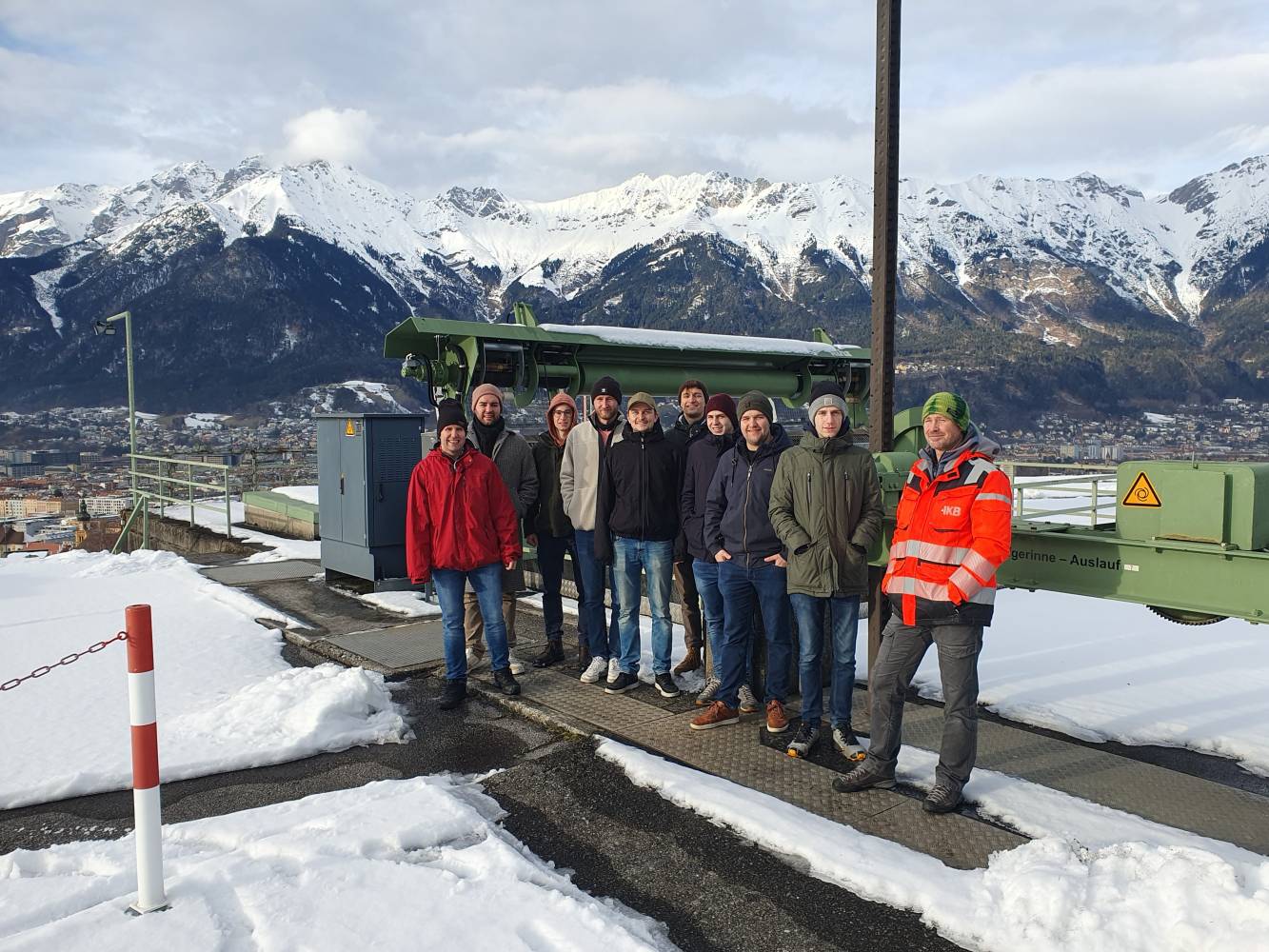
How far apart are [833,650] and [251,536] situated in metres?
10.9

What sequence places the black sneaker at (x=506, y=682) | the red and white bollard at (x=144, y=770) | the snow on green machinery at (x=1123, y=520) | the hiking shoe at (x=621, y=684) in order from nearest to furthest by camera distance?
the red and white bollard at (x=144, y=770) → the snow on green machinery at (x=1123, y=520) → the black sneaker at (x=506, y=682) → the hiking shoe at (x=621, y=684)

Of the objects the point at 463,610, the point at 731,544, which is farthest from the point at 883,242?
the point at 463,610

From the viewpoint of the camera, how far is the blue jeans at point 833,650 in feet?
14.2

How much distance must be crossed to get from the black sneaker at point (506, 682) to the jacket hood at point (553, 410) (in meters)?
1.55

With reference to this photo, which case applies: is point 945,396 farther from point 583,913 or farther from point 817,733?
point 583,913

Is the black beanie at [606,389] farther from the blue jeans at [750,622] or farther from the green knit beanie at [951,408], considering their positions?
the green knit beanie at [951,408]

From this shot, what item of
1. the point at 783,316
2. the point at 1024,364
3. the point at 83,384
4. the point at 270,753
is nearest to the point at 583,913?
the point at 270,753

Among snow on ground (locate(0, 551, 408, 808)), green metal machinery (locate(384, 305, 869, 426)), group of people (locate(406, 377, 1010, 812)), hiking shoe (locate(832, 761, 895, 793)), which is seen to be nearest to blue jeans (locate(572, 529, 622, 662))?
group of people (locate(406, 377, 1010, 812))

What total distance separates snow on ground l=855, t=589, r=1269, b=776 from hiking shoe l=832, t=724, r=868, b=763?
1.19 m

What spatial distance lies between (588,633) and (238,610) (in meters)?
3.80

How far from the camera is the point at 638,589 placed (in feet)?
17.8

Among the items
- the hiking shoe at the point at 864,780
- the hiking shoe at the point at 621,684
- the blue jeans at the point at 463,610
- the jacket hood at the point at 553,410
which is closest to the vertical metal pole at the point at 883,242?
the hiking shoe at the point at 864,780

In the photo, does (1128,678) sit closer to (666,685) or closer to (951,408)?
(666,685)

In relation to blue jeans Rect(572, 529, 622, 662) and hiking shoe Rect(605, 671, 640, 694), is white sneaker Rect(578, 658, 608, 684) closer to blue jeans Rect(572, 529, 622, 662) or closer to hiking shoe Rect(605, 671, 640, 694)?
blue jeans Rect(572, 529, 622, 662)
